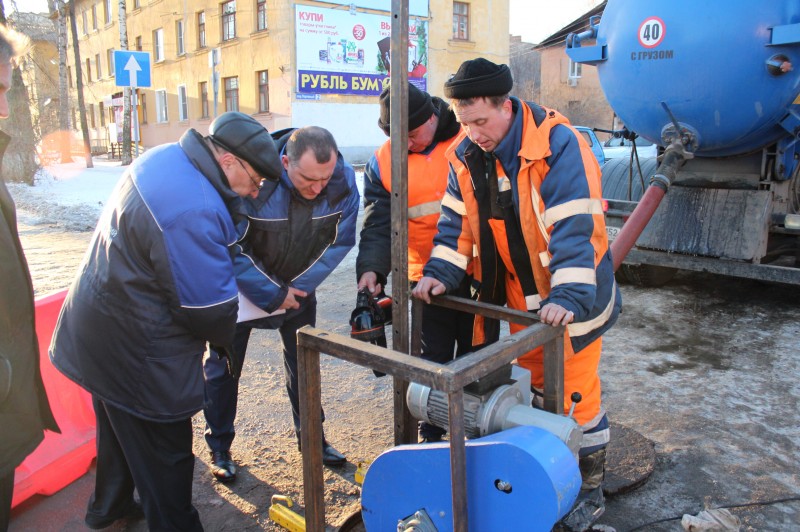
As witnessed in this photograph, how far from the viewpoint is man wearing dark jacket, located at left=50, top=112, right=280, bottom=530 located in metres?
2.00

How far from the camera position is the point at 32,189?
41.4 feet

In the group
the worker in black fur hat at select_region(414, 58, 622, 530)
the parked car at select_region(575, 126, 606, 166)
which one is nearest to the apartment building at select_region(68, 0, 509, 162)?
the parked car at select_region(575, 126, 606, 166)

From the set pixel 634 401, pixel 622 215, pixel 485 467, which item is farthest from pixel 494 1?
pixel 485 467

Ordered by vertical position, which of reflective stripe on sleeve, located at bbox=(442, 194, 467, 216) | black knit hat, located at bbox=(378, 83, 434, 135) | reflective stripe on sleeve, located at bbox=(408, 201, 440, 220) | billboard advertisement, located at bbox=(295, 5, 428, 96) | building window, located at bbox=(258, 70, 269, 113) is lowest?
reflective stripe on sleeve, located at bbox=(408, 201, 440, 220)

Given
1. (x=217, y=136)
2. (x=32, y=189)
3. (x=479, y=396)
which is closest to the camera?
(x=479, y=396)

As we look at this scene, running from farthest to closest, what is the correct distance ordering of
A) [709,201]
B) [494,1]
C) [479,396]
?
[494,1] < [709,201] < [479,396]

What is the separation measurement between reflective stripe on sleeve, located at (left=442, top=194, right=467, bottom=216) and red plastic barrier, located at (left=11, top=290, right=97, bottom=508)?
187 cm

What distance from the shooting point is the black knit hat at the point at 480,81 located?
2.20 metres

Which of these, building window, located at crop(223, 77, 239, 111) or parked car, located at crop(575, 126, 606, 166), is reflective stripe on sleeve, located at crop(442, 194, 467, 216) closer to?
parked car, located at crop(575, 126, 606, 166)

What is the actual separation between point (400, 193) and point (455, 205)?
16.9 inches

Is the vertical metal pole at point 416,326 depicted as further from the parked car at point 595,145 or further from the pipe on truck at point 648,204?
the parked car at point 595,145

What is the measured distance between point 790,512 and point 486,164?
75.0 inches

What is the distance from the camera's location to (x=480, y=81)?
7.21 feet

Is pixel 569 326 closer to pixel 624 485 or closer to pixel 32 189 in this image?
pixel 624 485
